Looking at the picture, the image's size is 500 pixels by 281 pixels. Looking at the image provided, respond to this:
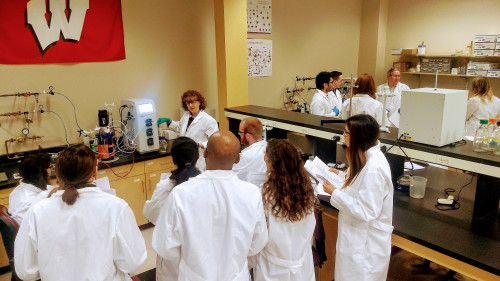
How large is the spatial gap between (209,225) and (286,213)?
16.0 inches

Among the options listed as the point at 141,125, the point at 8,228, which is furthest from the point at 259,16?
the point at 8,228

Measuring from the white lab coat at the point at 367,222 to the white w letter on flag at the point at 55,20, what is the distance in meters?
2.92

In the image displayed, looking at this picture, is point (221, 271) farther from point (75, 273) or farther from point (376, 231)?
point (376, 231)

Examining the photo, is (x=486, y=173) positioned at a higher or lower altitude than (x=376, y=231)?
higher

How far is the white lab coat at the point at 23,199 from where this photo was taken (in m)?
2.09

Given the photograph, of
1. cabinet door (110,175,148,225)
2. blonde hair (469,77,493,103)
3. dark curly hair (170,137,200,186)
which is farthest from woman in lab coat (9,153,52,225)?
blonde hair (469,77,493,103)

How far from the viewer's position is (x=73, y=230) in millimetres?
1485

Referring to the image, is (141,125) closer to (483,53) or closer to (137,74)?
(137,74)

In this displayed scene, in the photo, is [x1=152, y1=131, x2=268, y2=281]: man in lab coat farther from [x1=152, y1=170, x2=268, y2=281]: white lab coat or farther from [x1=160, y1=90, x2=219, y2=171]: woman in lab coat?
[x1=160, y1=90, x2=219, y2=171]: woman in lab coat

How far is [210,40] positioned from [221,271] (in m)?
3.36

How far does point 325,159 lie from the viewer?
3.18 meters

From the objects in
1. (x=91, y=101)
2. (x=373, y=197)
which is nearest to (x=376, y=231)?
(x=373, y=197)

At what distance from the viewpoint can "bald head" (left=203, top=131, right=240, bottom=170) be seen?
1521mm

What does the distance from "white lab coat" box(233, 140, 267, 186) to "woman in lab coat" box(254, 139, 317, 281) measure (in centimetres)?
55
